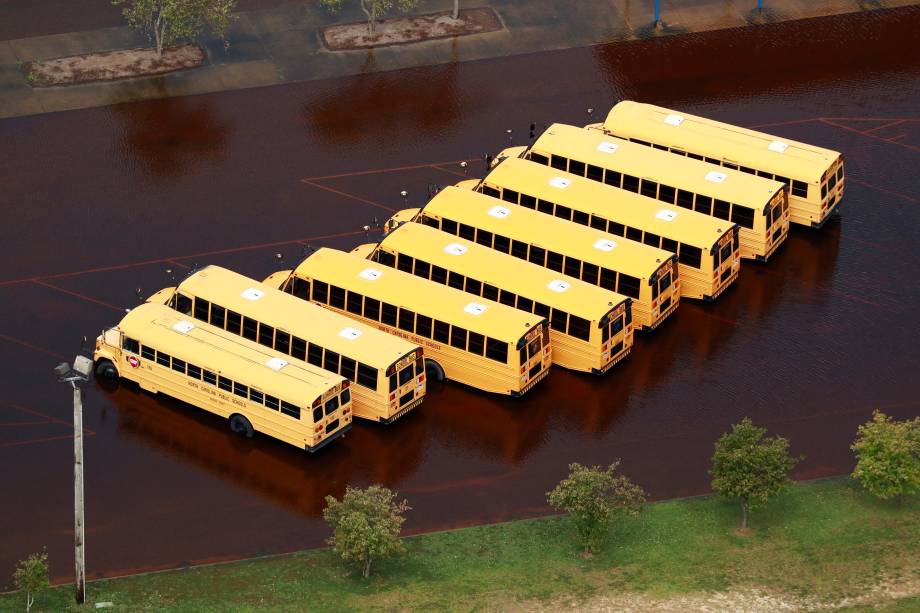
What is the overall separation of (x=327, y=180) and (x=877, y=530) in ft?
101

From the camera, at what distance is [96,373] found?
227 ft

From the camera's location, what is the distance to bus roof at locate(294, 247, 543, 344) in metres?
67.3

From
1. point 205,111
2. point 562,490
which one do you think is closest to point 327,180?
point 205,111

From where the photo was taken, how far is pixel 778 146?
77750mm

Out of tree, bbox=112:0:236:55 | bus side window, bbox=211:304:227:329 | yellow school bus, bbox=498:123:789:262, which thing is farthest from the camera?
tree, bbox=112:0:236:55

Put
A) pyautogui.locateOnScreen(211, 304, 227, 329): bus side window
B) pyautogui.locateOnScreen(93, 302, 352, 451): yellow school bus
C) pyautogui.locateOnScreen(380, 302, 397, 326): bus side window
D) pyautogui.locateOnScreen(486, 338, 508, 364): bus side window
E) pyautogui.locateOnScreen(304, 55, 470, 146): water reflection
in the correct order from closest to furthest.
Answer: pyautogui.locateOnScreen(93, 302, 352, 451): yellow school bus
pyautogui.locateOnScreen(486, 338, 508, 364): bus side window
pyautogui.locateOnScreen(380, 302, 397, 326): bus side window
pyautogui.locateOnScreen(211, 304, 227, 329): bus side window
pyautogui.locateOnScreen(304, 55, 470, 146): water reflection

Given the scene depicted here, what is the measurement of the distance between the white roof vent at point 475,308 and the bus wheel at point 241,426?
8667 millimetres

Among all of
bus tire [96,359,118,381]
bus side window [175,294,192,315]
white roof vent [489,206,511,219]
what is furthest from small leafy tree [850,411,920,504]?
bus tire [96,359,118,381]

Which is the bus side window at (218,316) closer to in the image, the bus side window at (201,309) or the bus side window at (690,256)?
the bus side window at (201,309)

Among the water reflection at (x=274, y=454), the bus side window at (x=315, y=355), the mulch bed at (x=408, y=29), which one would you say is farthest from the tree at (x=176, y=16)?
the bus side window at (x=315, y=355)

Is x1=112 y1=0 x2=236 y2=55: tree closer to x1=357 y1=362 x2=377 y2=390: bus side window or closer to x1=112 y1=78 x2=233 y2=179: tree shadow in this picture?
x1=112 y1=78 x2=233 y2=179: tree shadow

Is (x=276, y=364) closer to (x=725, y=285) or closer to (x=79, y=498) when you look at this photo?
(x=79, y=498)

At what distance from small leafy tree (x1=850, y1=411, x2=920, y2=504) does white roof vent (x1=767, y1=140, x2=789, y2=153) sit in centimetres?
1934

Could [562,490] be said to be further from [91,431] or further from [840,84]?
[840,84]
